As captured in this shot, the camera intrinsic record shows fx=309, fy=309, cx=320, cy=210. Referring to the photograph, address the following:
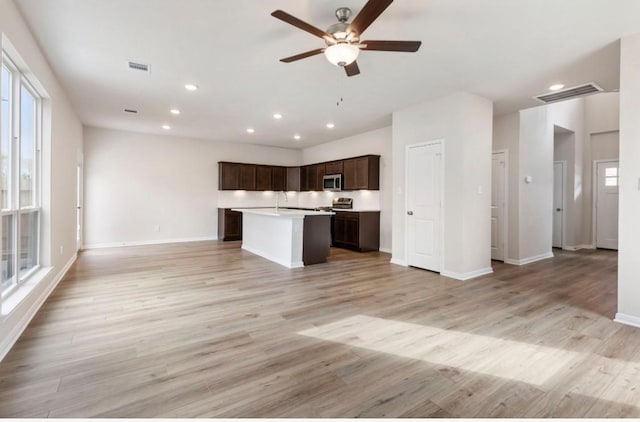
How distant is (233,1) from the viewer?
2443 mm

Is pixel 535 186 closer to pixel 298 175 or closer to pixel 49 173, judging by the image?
pixel 298 175

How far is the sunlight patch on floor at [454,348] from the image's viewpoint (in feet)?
6.91

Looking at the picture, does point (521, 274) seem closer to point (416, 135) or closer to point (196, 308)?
point (416, 135)

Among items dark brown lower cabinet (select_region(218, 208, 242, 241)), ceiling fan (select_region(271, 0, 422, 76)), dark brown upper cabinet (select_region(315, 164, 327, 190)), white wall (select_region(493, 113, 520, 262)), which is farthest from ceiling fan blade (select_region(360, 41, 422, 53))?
dark brown lower cabinet (select_region(218, 208, 242, 241))

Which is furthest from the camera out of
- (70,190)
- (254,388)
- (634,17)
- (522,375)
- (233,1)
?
(70,190)

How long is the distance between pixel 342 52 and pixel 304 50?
0.87 meters

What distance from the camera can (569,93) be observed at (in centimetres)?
443

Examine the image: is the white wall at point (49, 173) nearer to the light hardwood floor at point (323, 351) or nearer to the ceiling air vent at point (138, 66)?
the light hardwood floor at point (323, 351)

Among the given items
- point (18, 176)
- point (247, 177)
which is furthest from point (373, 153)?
point (18, 176)

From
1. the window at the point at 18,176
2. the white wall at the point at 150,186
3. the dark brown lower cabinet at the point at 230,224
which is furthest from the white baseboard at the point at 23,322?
the dark brown lower cabinet at the point at 230,224

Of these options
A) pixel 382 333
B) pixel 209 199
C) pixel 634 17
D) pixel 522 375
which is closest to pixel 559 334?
pixel 522 375

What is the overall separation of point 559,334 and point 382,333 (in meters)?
1.52

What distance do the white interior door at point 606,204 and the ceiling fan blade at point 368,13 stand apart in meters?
7.86

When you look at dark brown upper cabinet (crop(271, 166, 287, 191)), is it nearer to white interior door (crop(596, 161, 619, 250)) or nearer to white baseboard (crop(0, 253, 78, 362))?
white baseboard (crop(0, 253, 78, 362))
